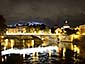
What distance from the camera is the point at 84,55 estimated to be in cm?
2509

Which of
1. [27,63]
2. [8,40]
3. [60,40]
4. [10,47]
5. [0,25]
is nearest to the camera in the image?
[27,63]

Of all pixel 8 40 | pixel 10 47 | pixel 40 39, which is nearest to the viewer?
pixel 10 47

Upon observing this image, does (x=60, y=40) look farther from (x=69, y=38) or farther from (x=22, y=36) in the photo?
(x=22, y=36)

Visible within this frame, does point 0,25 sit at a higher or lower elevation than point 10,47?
higher

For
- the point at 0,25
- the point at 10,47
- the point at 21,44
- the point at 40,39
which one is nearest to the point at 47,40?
the point at 40,39

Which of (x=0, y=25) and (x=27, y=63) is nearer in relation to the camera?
(x=27, y=63)

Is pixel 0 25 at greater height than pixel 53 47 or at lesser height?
greater

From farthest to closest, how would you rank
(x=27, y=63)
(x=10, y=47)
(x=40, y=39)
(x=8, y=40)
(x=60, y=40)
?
1. (x=60, y=40)
2. (x=40, y=39)
3. (x=8, y=40)
4. (x=10, y=47)
5. (x=27, y=63)

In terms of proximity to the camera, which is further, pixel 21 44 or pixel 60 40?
pixel 60 40

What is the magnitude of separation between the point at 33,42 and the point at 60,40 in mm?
6310

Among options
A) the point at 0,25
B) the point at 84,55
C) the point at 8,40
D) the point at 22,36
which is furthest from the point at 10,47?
the point at 84,55

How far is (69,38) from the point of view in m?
45.1

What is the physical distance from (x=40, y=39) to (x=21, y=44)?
134 inches

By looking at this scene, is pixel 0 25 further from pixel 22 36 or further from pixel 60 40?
pixel 60 40
